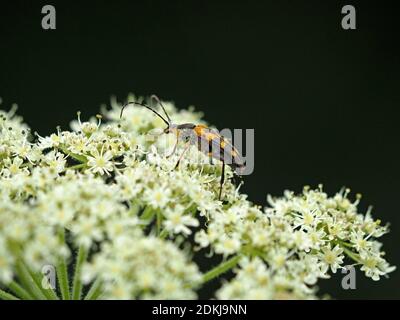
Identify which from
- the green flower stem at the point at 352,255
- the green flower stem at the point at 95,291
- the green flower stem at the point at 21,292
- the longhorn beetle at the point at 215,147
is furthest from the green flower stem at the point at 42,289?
the green flower stem at the point at 352,255

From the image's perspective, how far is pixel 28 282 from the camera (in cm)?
333

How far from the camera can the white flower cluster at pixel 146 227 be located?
2.85 m

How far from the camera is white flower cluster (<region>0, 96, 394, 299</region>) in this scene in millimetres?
2854

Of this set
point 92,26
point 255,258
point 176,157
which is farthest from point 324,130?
point 255,258

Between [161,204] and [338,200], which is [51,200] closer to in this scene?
[161,204]

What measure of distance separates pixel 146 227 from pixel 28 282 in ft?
2.47

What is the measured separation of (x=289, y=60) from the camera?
983 centimetres

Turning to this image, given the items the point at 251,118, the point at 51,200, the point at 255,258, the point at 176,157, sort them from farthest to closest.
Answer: the point at 251,118 → the point at 176,157 → the point at 255,258 → the point at 51,200

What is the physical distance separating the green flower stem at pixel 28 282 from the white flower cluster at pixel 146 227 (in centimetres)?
1

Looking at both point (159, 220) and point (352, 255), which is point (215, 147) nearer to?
point (159, 220)

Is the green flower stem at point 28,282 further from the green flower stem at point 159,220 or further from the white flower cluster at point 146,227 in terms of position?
the green flower stem at point 159,220

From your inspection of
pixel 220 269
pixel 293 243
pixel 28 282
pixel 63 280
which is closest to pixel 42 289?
pixel 63 280

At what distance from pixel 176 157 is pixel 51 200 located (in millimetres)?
1655
